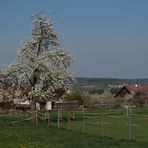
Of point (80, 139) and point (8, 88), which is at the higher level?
point (8, 88)

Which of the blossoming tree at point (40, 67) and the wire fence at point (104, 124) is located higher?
the blossoming tree at point (40, 67)

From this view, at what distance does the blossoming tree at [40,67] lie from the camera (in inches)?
2320

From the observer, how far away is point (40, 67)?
59.0 metres

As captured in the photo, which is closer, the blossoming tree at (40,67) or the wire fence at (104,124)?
the wire fence at (104,124)

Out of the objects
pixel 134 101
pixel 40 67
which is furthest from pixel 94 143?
pixel 134 101

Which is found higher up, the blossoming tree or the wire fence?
the blossoming tree

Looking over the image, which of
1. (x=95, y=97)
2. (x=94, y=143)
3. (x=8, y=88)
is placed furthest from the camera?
(x=95, y=97)

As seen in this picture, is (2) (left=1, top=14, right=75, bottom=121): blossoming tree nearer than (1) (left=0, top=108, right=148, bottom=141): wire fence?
No

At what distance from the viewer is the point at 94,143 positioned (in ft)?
73.9

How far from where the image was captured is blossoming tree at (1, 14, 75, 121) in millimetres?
58938

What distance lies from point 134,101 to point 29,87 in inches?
2571

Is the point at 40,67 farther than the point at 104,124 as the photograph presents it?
Yes

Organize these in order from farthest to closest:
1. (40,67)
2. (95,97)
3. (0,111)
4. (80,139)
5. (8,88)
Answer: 1. (95,97)
2. (0,111)
3. (8,88)
4. (40,67)
5. (80,139)

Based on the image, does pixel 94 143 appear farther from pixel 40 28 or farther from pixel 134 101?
pixel 134 101
